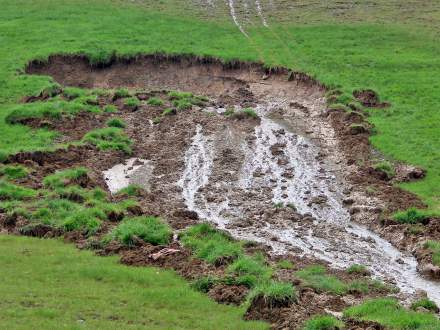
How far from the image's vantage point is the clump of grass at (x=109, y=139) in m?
35.9

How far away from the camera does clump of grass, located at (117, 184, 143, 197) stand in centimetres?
3006

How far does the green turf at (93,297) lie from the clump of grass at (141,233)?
1484 millimetres

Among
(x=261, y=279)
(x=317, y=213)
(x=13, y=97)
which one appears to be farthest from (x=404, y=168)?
(x=13, y=97)

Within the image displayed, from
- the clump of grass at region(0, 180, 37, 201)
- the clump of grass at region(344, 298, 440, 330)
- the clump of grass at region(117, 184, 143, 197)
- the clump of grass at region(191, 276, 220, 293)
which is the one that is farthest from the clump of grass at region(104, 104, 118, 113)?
the clump of grass at region(344, 298, 440, 330)

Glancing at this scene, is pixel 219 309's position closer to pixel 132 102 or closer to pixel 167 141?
pixel 167 141

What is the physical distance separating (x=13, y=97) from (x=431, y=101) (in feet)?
84.5

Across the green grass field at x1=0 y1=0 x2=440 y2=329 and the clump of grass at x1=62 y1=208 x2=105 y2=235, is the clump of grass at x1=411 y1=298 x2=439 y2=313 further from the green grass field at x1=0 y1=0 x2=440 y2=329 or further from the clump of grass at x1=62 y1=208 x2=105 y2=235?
the clump of grass at x1=62 y1=208 x2=105 y2=235

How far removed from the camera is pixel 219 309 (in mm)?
19469

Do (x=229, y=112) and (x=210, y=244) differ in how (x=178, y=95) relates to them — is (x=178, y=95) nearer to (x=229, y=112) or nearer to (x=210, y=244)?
(x=229, y=112)

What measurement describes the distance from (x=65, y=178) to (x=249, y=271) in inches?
464

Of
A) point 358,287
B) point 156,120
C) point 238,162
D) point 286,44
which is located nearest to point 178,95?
point 156,120

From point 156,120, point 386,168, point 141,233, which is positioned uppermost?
point 386,168

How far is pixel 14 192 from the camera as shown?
93.5 feet

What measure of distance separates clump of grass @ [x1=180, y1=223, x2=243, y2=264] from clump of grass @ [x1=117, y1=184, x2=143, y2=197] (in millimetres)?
5004
